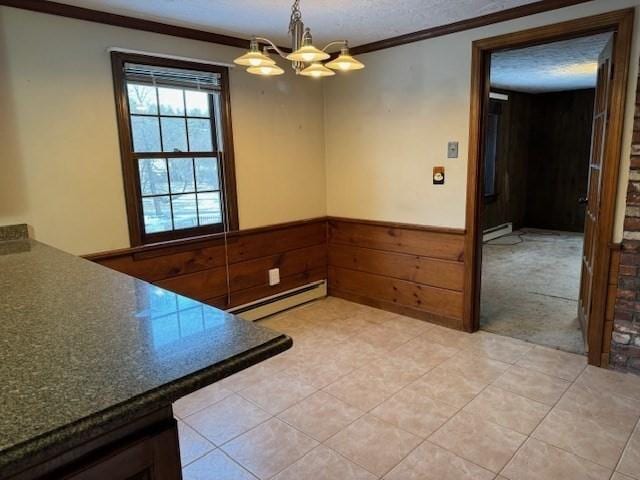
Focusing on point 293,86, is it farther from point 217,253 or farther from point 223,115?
point 217,253

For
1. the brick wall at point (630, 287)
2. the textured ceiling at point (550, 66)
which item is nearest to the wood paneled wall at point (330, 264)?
the brick wall at point (630, 287)

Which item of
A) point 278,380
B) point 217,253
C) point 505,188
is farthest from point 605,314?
point 505,188

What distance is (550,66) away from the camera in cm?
507

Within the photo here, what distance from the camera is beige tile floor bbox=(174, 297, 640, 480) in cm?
197

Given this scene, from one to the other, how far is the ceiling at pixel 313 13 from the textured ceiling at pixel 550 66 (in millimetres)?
1187

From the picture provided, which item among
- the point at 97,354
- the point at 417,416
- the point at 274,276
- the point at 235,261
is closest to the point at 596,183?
the point at 417,416

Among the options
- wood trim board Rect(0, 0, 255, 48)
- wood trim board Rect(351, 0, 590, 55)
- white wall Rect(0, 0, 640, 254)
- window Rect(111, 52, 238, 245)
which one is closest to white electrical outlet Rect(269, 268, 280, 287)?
white wall Rect(0, 0, 640, 254)

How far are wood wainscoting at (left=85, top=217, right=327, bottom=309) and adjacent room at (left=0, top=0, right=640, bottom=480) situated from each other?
18mm

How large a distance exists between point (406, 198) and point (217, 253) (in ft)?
5.18

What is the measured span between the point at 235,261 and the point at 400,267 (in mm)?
1378

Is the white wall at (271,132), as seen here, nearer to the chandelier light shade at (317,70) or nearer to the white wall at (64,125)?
the white wall at (64,125)

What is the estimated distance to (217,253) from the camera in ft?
11.3

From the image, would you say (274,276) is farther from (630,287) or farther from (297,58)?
(630,287)

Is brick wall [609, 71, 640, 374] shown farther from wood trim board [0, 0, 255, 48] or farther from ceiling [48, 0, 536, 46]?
wood trim board [0, 0, 255, 48]
